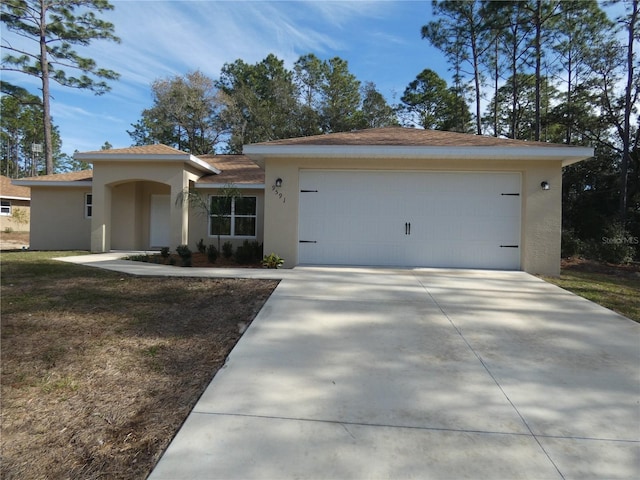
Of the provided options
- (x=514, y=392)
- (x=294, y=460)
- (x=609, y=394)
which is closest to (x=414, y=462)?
(x=294, y=460)

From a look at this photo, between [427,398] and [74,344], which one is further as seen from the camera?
[74,344]

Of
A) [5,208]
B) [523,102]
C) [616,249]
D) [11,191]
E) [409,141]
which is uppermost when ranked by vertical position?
[523,102]

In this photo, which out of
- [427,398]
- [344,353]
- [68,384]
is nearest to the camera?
[427,398]

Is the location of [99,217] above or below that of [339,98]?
below

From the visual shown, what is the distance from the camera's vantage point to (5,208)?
27.2 meters

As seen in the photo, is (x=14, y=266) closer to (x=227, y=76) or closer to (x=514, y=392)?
(x=514, y=392)

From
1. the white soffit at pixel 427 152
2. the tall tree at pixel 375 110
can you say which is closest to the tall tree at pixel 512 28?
the tall tree at pixel 375 110

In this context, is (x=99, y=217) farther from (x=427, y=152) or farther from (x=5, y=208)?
(x=5, y=208)

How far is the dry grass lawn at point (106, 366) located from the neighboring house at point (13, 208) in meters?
26.7

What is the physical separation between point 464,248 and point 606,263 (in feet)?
25.6

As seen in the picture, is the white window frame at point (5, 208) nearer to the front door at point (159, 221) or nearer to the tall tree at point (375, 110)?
the front door at point (159, 221)

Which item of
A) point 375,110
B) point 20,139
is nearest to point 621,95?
point 375,110

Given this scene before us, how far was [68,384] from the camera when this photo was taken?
3.11m

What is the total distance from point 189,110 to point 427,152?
25273 mm
